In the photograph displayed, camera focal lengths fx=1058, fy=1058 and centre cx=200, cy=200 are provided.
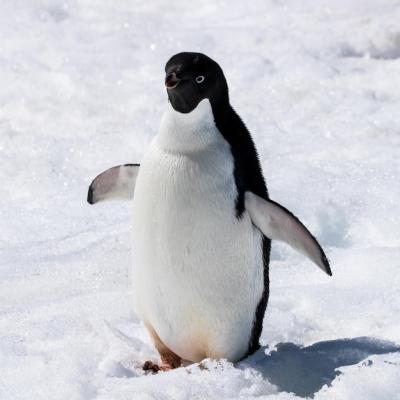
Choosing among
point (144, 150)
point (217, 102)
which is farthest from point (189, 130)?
point (144, 150)

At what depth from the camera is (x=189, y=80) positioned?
2.53 meters

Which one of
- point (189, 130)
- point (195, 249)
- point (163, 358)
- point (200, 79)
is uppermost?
point (200, 79)

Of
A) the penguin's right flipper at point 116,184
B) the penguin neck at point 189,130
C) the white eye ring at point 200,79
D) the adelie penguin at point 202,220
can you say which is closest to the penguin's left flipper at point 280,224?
the adelie penguin at point 202,220

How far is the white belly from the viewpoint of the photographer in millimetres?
2553

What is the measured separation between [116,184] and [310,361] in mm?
705

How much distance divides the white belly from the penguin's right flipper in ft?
0.70

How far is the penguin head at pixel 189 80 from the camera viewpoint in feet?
8.25

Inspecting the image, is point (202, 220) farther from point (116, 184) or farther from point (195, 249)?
point (116, 184)

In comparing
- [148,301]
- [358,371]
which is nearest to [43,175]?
[148,301]

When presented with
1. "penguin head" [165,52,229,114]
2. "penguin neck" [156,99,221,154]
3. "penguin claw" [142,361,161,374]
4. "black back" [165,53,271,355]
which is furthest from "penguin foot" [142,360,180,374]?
"penguin head" [165,52,229,114]

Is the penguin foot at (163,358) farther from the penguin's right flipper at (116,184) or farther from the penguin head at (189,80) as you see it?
the penguin head at (189,80)

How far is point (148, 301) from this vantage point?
2697 millimetres

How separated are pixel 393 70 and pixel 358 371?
3525 mm

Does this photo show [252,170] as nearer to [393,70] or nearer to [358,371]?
[358,371]
